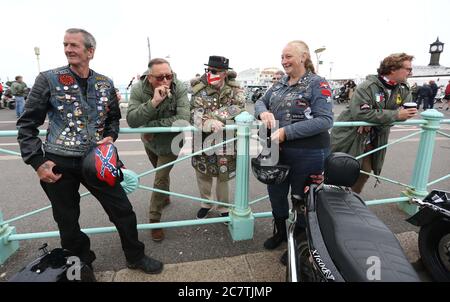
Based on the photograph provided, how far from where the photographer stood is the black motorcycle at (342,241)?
1.31 m

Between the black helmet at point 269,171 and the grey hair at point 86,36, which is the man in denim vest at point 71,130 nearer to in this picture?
the grey hair at point 86,36

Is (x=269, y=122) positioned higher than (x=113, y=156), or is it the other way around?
(x=269, y=122)

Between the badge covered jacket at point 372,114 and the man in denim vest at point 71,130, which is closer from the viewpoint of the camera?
the man in denim vest at point 71,130

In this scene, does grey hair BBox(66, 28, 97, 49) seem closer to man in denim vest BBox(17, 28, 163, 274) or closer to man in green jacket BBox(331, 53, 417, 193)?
man in denim vest BBox(17, 28, 163, 274)

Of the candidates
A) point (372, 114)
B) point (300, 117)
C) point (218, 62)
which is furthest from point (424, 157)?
point (218, 62)

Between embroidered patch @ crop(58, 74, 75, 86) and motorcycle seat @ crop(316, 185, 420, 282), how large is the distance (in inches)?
76.9

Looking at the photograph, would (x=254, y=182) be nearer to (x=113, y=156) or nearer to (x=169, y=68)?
(x=169, y=68)

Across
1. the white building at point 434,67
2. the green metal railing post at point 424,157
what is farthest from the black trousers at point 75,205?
the white building at point 434,67

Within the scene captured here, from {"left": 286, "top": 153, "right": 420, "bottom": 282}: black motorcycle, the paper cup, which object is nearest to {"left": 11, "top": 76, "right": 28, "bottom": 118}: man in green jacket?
{"left": 286, "top": 153, "right": 420, "bottom": 282}: black motorcycle

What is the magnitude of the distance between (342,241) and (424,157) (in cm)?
257

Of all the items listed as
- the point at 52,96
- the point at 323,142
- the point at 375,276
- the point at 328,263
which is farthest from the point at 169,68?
the point at 375,276

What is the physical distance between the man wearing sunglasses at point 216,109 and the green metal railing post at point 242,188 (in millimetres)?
314

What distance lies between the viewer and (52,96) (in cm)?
198
